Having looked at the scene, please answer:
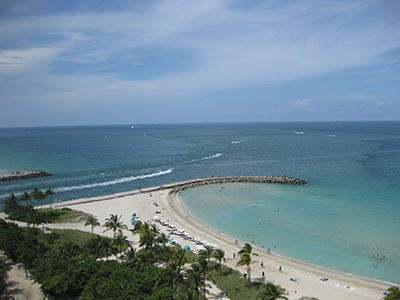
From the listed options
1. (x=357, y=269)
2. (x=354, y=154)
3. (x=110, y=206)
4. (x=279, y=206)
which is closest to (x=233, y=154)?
(x=354, y=154)

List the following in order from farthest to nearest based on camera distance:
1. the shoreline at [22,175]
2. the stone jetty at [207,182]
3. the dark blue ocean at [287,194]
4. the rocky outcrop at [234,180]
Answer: the shoreline at [22,175] < the rocky outcrop at [234,180] < the stone jetty at [207,182] < the dark blue ocean at [287,194]

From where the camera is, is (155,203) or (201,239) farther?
(155,203)

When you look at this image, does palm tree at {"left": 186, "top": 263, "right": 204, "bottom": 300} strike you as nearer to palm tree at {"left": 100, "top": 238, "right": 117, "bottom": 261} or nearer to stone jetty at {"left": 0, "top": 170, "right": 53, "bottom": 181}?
palm tree at {"left": 100, "top": 238, "right": 117, "bottom": 261}

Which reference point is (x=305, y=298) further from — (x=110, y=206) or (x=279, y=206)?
(x=110, y=206)

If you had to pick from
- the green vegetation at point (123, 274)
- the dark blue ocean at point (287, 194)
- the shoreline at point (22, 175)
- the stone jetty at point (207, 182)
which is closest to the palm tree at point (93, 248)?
the green vegetation at point (123, 274)

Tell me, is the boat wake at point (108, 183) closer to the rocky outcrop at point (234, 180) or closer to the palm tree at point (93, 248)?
the rocky outcrop at point (234, 180)

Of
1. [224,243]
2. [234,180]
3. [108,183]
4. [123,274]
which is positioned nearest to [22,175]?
[108,183]

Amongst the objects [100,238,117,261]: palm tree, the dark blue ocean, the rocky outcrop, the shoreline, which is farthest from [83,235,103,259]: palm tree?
the shoreline

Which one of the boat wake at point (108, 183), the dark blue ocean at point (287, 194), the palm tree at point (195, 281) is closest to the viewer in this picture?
the palm tree at point (195, 281)
